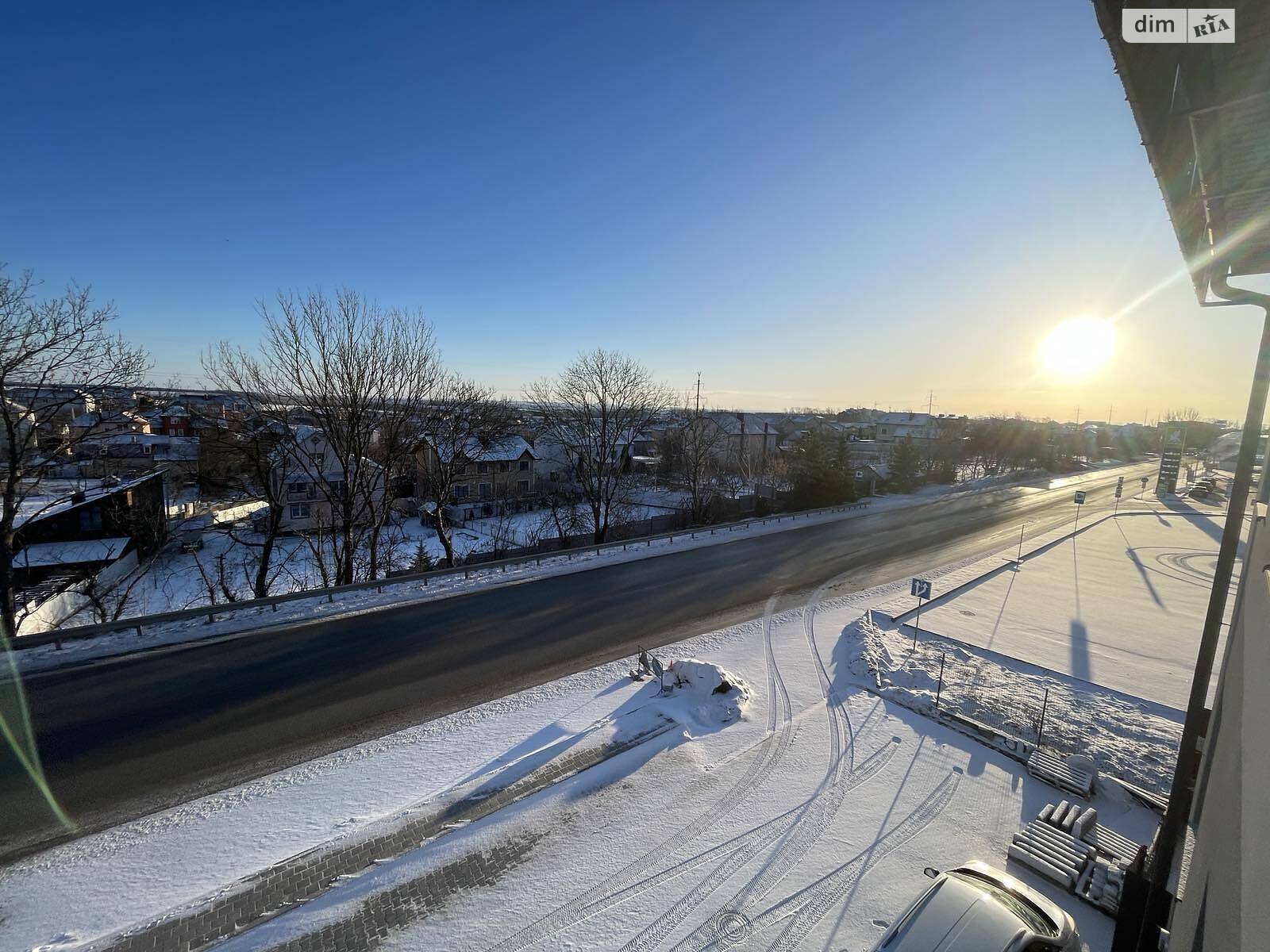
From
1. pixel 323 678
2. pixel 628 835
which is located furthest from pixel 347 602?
pixel 628 835

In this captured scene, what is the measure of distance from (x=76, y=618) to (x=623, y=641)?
2200 centimetres

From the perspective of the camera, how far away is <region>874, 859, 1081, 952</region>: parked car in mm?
4562

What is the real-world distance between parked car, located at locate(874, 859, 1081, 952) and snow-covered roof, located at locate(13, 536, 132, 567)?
94.1 feet

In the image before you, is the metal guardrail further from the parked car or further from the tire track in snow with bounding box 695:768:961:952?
the parked car

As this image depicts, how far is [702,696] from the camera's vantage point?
9953 mm

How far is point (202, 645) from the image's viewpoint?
1133cm

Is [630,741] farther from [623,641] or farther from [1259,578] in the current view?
[1259,578]

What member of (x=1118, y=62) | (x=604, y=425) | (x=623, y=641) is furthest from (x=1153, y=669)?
(x=604, y=425)

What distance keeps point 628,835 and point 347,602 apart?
10.8 meters

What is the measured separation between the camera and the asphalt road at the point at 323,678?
294 inches

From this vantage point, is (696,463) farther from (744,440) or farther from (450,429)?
(744,440)

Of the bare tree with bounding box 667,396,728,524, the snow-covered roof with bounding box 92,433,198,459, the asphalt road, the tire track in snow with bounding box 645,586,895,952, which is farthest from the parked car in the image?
the snow-covered roof with bounding box 92,433,198,459

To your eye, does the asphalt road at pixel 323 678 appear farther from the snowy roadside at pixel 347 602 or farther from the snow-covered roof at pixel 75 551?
the snow-covered roof at pixel 75 551

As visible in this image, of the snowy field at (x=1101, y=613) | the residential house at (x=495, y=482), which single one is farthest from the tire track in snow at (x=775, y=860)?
the residential house at (x=495, y=482)
